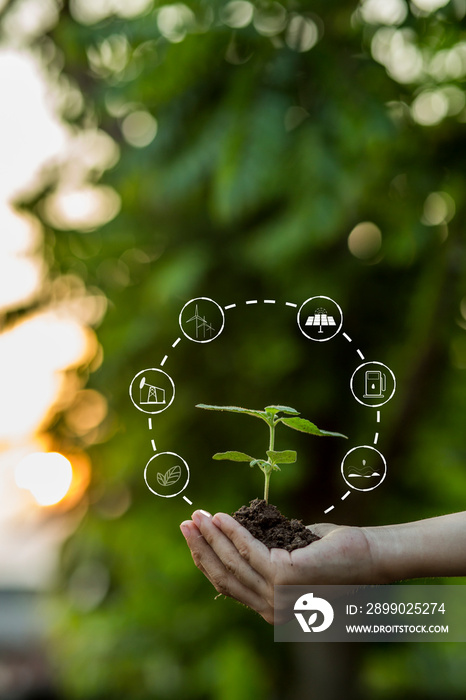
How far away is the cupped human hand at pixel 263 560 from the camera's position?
1.29 ft

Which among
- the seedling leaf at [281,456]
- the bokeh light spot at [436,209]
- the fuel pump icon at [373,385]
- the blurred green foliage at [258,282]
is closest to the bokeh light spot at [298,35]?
the blurred green foliage at [258,282]

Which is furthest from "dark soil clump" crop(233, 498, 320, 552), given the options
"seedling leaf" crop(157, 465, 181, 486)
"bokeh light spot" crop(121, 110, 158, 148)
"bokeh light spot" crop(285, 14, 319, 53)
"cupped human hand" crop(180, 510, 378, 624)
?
"bokeh light spot" crop(121, 110, 158, 148)

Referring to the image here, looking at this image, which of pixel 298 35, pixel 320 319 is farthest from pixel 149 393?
pixel 298 35

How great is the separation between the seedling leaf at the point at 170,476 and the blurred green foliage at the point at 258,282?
1.11ft

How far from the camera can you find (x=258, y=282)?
1.10 m

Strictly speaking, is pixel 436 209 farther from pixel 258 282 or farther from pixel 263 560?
pixel 263 560

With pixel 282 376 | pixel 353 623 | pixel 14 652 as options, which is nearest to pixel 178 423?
pixel 282 376

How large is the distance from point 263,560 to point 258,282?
742mm

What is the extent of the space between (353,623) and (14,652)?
7.89 ft

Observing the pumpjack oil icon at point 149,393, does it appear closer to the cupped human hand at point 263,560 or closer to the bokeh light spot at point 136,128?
the cupped human hand at point 263,560

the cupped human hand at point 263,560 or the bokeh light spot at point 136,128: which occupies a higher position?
the bokeh light spot at point 136,128

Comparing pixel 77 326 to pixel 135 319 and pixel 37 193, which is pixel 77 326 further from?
pixel 37 193

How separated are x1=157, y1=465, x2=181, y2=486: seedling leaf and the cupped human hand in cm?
20

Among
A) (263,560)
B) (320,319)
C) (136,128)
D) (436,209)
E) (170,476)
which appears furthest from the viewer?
(136,128)
